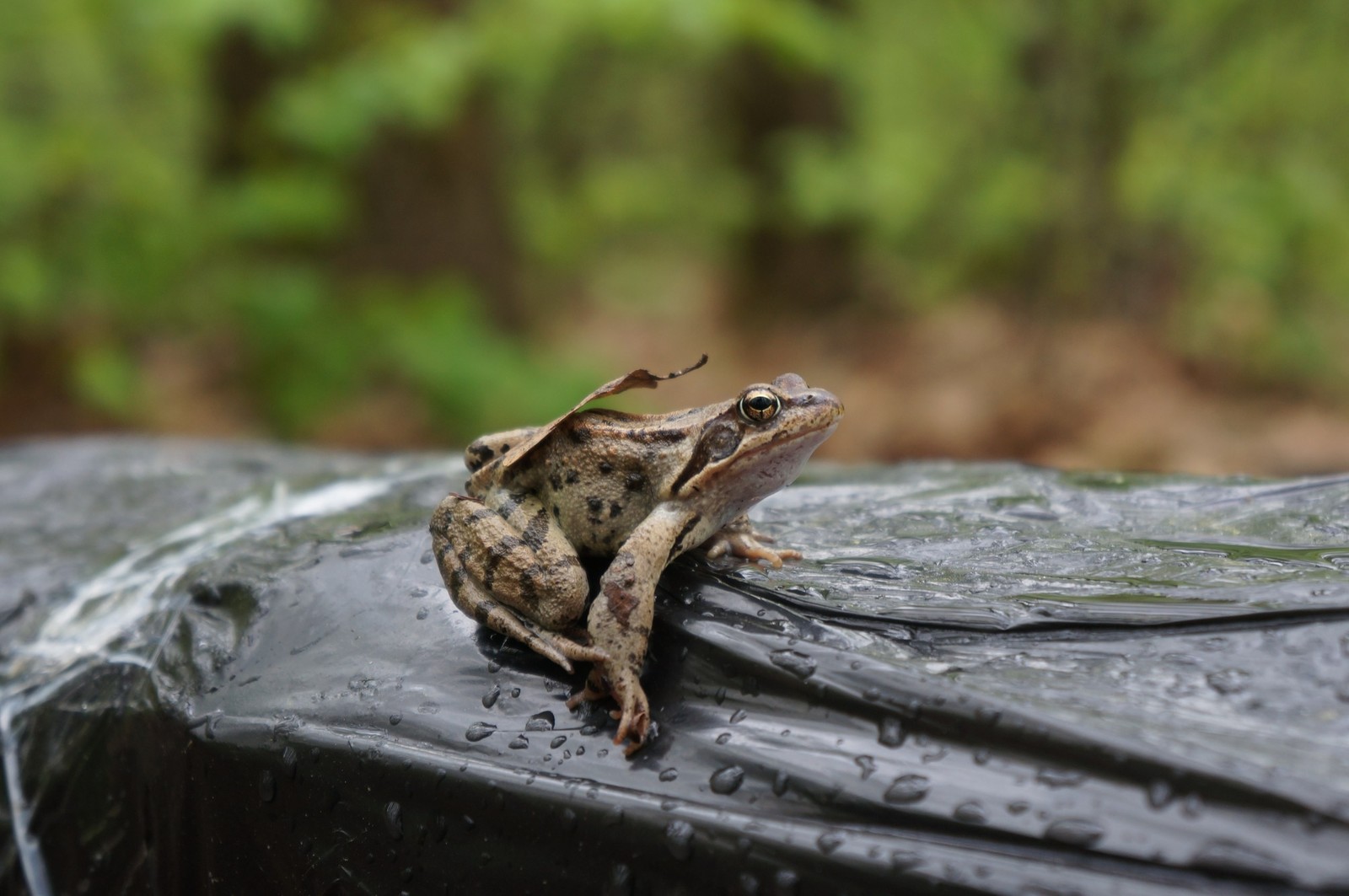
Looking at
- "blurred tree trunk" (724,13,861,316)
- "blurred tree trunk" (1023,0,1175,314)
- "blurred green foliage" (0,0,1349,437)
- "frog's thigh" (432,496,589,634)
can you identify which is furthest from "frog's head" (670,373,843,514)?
"blurred tree trunk" (724,13,861,316)

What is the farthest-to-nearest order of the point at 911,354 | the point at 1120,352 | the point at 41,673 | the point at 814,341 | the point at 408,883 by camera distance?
the point at 814,341 → the point at 911,354 → the point at 1120,352 → the point at 41,673 → the point at 408,883

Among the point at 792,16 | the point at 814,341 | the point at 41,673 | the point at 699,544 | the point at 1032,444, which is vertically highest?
the point at 792,16

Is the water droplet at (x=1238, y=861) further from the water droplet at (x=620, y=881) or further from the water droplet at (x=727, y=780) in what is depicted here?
the water droplet at (x=620, y=881)

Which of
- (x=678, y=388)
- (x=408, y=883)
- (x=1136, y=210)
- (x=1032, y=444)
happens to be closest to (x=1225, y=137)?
(x=1136, y=210)

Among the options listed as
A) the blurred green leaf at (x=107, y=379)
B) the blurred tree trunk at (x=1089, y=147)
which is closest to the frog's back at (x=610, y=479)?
the blurred tree trunk at (x=1089, y=147)

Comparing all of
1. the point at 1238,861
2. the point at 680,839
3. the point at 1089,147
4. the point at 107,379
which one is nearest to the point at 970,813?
the point at 1238,861

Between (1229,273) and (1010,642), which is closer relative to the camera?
(1010,642)

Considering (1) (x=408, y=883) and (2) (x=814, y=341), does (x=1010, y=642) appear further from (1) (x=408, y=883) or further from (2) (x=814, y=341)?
(2) (x=814, y=341)

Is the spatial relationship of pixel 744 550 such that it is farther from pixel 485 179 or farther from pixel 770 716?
pixel 485 179
